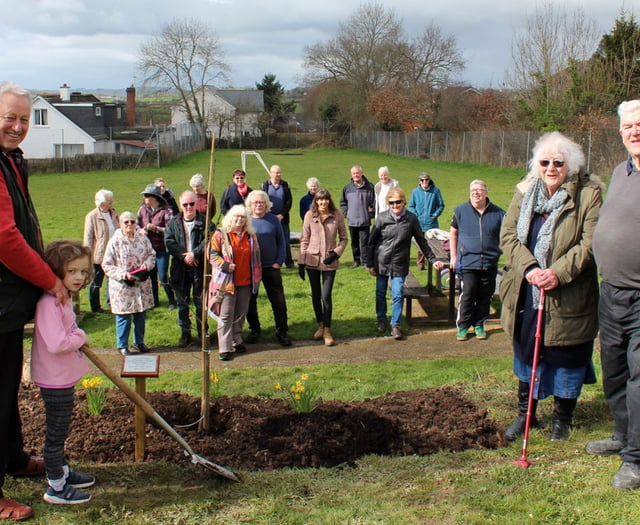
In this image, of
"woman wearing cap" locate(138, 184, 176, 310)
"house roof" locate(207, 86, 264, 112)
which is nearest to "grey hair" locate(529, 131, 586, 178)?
"woman wearing cap" locate(138, 184, 176, 310)

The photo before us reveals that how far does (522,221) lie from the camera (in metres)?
4.79

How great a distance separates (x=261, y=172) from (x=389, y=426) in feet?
115

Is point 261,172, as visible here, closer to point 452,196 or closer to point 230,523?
point 452,196

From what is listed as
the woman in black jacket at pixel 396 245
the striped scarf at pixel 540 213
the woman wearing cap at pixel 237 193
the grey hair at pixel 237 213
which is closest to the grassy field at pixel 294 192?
the woman in black jacket at pixel 396 245

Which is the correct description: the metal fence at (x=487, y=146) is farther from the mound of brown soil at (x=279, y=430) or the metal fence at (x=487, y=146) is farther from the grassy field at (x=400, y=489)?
the mound of brown soil at (x=279, y=430)

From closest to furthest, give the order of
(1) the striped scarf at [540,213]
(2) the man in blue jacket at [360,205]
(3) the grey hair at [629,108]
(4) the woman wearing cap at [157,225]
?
(3) the grey hair at [629,108] < (1) the striped scarf at [540,213] < (4) the woman wearing cap at [157,225] < (2) the man in blue jacket at [360,205]

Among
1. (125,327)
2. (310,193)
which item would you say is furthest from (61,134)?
(125,327)

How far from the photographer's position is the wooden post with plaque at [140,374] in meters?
4.55

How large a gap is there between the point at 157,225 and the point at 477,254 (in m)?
4.75

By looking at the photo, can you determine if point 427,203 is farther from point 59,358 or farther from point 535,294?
point 59,358

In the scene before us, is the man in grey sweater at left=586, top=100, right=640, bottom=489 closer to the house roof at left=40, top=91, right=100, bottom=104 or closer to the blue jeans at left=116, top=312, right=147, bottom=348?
the blue jeans at left=116, top=312, right=147, bottom=348

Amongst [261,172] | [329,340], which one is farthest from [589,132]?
[329,340]

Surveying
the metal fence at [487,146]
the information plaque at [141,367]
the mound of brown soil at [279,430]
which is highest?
the metal fence at [487,146]

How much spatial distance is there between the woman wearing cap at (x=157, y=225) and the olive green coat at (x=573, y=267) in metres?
6.61
